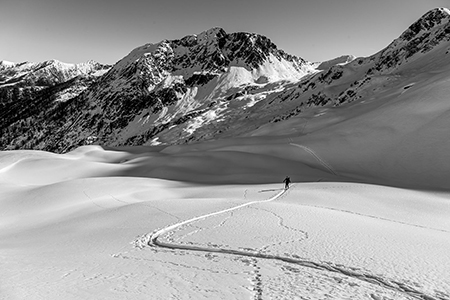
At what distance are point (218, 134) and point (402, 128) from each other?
369 feet

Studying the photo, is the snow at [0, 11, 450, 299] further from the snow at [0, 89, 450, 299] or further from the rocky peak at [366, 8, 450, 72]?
the rocky peak at [366, 8, 450, 72]

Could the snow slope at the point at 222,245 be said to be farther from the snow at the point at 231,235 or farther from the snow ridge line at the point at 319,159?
the snow ridge line at the point at 319,159

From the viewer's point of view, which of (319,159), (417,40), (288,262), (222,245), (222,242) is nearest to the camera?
(288,262)

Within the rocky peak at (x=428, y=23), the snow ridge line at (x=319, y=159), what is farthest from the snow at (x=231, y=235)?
the rocky peak at (x=428, y=23)

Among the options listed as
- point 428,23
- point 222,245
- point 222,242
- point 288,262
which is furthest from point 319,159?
point 428,23

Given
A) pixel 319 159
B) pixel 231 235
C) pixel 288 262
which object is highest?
pixel 319 159

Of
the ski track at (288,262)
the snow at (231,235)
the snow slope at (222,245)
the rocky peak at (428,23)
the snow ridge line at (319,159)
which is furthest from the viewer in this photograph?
the rocky peak at (428,23)

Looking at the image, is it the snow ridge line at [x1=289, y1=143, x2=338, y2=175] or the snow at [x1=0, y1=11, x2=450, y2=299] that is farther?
the snow ridge line at [x1=289, y1=143, x2=338, y2=175]

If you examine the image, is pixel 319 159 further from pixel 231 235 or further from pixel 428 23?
pixel 428 23

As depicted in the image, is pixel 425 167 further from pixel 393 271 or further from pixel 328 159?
pixel 393 271

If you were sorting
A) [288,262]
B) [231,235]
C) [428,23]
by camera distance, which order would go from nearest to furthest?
[288,262] → [231,235] → [428,23]

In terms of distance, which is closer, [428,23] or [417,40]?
[417,40]

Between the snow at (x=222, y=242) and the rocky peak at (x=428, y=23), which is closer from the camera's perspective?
the snow at (x=222, y=242)

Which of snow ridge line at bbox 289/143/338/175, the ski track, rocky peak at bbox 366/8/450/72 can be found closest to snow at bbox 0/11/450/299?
the ski track
